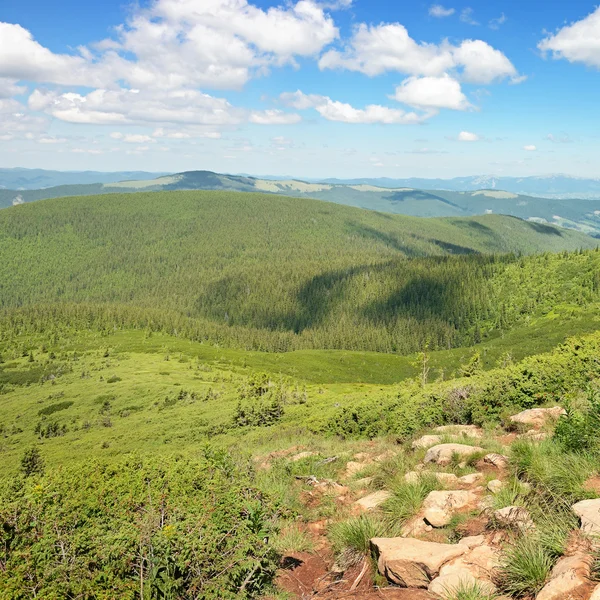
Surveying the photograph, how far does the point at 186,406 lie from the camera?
94.7 meters

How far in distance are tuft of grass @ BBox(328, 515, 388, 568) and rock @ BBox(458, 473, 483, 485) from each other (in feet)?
11.5

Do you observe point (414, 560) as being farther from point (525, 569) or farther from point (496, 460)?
point (496, 460)

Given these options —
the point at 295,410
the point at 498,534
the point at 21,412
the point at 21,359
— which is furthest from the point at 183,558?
the point at 21,359

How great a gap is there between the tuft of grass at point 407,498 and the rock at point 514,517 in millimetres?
2633

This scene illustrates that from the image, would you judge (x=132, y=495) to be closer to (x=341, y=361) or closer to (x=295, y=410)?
(x=295, y=410)

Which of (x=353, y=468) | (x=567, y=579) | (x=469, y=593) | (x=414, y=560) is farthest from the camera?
(x=353, y=468)

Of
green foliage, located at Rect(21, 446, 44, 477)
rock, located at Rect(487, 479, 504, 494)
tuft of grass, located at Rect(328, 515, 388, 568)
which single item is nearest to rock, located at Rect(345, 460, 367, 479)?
tuft of grass, located at Rect(328, 515, 388, 568)

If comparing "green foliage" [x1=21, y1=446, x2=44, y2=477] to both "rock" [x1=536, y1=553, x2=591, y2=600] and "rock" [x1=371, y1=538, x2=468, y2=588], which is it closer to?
"rock" [x1=371, y1=538, x2=468, y2=588]

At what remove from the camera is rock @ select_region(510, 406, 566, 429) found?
19.1 meters

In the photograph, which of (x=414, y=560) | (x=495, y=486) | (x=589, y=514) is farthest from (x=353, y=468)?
(x=589, y=514)

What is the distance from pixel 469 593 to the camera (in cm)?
770

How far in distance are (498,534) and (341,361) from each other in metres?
184

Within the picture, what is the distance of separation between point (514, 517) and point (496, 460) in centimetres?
448

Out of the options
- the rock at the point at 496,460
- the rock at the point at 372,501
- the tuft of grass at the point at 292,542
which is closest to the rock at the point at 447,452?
the rock at the point at 496,460
